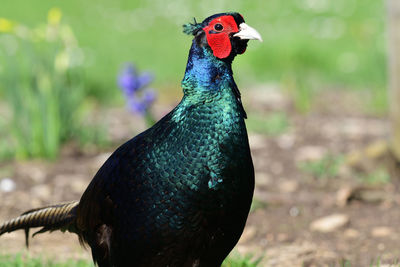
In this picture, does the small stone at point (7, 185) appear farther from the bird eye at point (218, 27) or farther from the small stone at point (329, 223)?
the bird eye at point (218, 27)

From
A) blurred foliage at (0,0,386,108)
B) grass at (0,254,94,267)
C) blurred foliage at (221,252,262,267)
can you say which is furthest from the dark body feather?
blurred foliage at (0,0,386,108)

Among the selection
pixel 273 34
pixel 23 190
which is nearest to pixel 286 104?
pixel 23 190

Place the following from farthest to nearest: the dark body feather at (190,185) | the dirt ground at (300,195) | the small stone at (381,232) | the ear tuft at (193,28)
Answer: the small stone at (381,232) < the dirt ground at (300,195) < the ear tuft at (193,28) < the dark body feather at (190,185)

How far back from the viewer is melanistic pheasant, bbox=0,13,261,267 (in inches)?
90.6

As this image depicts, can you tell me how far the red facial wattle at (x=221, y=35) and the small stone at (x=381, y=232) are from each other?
1.94 metres

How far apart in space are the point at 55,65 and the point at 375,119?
3.21m

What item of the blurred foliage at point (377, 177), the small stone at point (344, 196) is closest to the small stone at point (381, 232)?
the small stone at point (344, 196)

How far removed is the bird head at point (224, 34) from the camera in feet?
7.66

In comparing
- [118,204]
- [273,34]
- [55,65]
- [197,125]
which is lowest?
[118,204]

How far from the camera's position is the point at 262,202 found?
14.4ft

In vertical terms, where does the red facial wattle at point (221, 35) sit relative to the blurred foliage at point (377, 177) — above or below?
above

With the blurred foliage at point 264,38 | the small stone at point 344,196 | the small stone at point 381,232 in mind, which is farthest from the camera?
the blurred foliage at point 264,38

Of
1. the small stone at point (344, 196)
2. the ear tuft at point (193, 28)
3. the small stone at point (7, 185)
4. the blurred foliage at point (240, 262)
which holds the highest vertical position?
the ear tuft at point (193, 28)

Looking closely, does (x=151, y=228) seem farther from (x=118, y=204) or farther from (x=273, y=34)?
(x=273, y=34)
